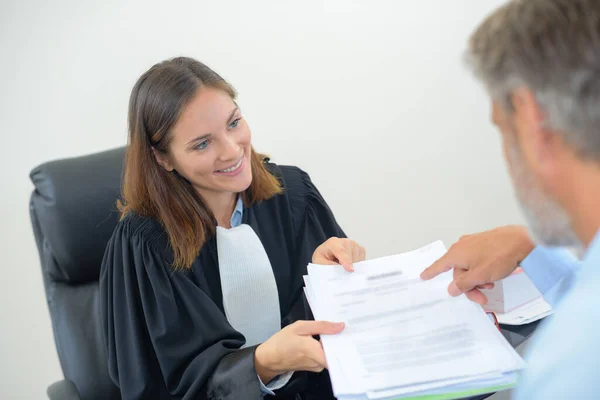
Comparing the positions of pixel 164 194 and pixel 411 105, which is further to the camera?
pixel 411 105

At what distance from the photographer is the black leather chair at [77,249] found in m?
1.76

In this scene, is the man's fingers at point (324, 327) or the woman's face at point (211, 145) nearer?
the man's fingers at point (324, 327)

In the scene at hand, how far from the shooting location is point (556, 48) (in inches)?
32.7

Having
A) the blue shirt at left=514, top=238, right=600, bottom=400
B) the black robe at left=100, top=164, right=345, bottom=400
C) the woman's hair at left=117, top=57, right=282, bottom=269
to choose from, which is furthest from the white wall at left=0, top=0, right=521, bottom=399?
the blue shirt at left=514, top=238, right=600, bottom=400

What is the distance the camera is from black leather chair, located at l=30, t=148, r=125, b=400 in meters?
1.76

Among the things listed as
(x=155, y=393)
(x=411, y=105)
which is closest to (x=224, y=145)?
(x=155, y=393)

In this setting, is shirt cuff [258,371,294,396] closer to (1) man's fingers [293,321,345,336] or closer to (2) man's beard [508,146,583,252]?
(1) man's fingers [293,321,345,336]

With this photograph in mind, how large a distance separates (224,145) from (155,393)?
0.67 meters

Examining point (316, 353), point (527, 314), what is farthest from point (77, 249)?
Result: point (527, 314)

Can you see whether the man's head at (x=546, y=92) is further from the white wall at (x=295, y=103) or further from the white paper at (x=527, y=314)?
the white wall at (x=295, y=103)

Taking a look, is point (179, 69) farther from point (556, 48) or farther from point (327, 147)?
point (327, 147)

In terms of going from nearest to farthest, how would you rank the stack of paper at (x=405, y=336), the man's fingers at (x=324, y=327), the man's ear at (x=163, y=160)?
1. the stack of paper at (x=405, y=336)
2. the man's fingers at (x=324, y=327)
3. the man's ear at (x=163, y=160)

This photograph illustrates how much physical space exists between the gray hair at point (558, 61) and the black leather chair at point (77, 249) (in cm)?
126

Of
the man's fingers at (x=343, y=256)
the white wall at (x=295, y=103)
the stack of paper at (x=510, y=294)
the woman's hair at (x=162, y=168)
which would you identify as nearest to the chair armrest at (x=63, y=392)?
the woman's hair at (x=162, y=168)
